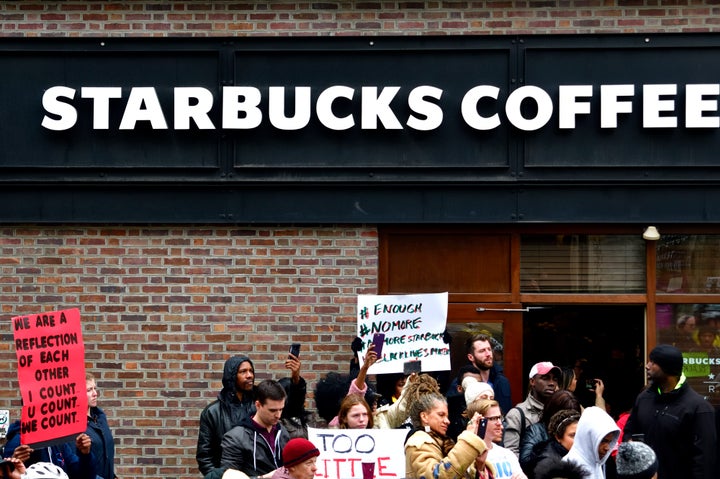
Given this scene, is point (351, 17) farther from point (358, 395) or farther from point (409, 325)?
point (358, 395)

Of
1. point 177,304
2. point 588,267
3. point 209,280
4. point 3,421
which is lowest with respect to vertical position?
point 3,421

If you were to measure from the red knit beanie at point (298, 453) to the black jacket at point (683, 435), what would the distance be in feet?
9.94

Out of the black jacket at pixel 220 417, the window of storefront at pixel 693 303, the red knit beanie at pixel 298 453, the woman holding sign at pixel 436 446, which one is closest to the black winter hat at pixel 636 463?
the woman holding sign at pixel 436 446

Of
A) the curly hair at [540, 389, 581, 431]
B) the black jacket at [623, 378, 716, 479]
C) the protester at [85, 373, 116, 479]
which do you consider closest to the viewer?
the curly hair at [540, 389, 581, 431]

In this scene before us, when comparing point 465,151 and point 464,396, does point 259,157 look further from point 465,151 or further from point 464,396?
point 464,396

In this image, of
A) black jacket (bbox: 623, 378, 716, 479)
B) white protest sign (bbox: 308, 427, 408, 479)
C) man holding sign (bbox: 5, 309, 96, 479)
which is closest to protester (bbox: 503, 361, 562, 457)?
black jacket (bbox: 623, 378, 716, 479)

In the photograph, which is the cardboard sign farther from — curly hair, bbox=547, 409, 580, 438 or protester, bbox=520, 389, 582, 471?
curly hair, bbox=547, 409, 580, 438

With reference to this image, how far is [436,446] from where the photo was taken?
8.09m

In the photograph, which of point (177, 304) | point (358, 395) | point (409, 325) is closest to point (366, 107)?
point (409, 325)

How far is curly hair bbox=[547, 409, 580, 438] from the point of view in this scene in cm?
848

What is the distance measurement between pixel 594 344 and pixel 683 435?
250 cm

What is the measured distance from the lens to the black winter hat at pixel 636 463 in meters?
6.83

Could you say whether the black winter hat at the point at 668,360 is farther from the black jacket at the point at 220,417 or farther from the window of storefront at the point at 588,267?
the black jacket at the point at 220,417

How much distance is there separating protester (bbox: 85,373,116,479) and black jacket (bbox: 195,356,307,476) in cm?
83
